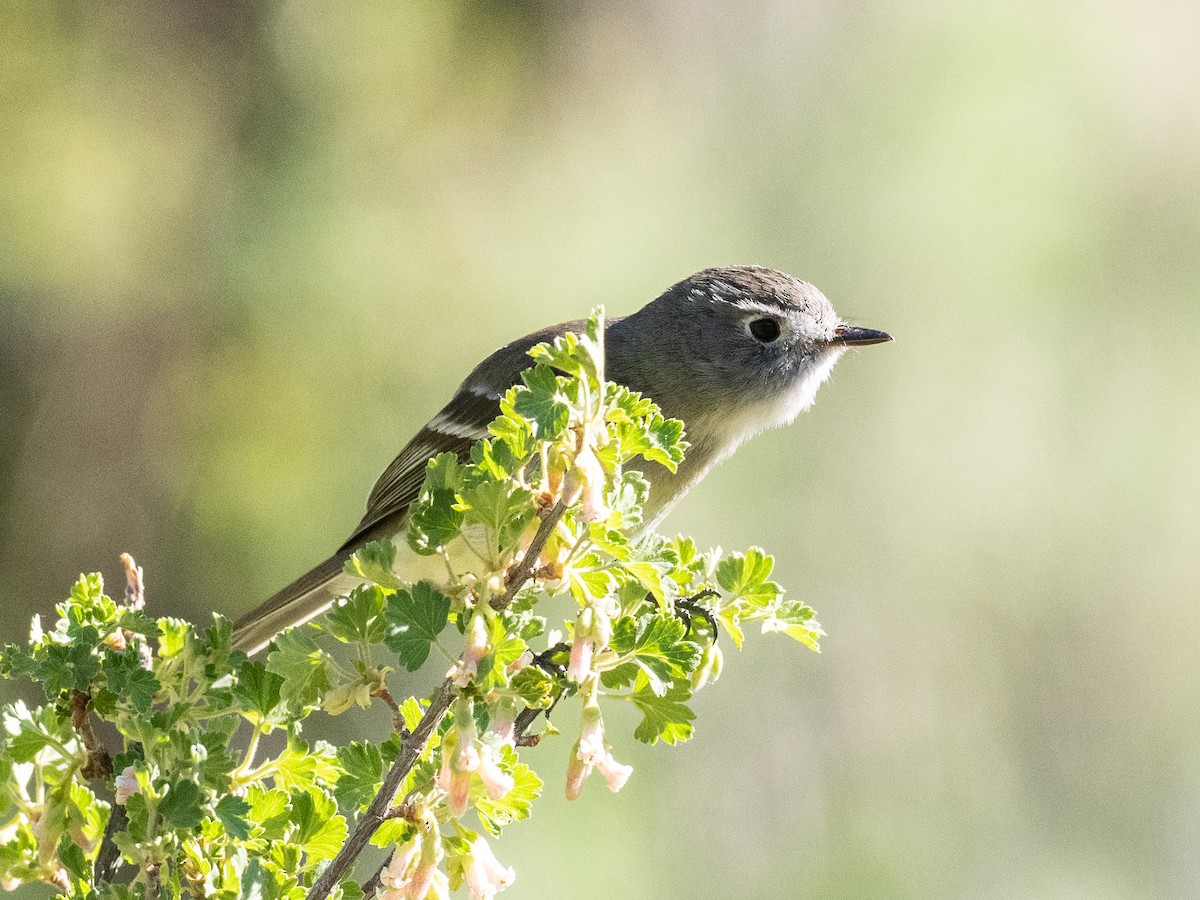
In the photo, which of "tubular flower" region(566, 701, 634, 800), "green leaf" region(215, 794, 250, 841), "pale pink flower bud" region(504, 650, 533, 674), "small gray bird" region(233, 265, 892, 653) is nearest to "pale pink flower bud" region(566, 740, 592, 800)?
"tubular flower" region(566, 701, 634, 800)

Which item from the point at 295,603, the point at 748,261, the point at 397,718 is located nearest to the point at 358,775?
the point at 397,718

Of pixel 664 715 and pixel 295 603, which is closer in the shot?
pixel 664 715

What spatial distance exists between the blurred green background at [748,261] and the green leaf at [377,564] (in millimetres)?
2822

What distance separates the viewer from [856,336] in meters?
3.45

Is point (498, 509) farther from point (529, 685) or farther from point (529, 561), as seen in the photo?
point (529, 685)

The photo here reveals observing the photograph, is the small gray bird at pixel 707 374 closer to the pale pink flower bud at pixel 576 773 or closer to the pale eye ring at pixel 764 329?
the pale eye ring at pixel 764 329

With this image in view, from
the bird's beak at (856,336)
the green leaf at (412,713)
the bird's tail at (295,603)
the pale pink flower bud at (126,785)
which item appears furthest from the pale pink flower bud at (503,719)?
the bird's beak at (856,336)

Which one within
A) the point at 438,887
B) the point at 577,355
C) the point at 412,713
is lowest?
the point at 438,887

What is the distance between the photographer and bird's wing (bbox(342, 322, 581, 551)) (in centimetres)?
348

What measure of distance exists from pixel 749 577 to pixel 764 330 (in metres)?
2.20

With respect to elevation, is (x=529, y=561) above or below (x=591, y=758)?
above

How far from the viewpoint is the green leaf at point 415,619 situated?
1.18 meters

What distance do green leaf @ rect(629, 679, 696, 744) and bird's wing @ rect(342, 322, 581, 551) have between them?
6.71ft

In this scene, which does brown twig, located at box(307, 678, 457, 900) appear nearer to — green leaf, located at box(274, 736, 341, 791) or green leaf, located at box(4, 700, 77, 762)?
green leaf, located at box(274, 736, 341, 791)
